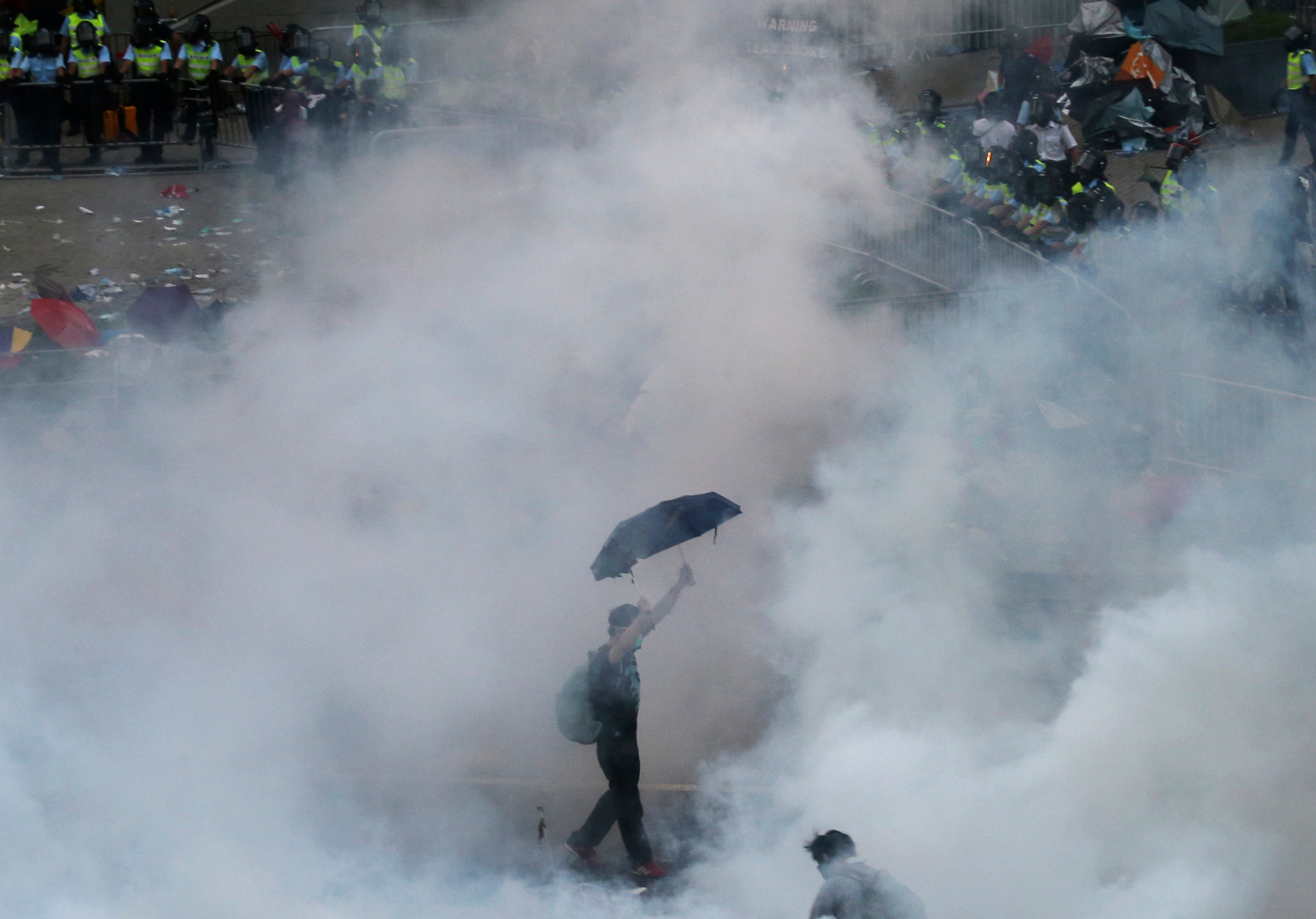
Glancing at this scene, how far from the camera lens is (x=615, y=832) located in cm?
519

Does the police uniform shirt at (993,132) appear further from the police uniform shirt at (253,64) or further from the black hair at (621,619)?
the black hair at (621,619)

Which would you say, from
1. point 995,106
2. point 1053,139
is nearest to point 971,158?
point 1053,139

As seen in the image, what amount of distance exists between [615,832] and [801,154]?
418 centimetres

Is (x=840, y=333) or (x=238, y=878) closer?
(x=238, y=878)

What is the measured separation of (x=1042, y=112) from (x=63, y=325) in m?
6.67

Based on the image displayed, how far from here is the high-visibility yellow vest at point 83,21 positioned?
1180 cm

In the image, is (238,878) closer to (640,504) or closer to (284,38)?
(640,504)

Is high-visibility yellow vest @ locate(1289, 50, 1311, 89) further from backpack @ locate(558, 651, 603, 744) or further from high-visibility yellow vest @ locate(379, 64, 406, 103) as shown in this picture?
backpack @ locate(558, 651, 603, 744)

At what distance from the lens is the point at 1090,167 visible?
959 centimetres

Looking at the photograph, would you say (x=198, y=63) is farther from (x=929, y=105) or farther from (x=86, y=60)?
(x=929, y=105)

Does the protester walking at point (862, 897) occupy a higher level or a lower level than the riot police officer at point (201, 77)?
lower

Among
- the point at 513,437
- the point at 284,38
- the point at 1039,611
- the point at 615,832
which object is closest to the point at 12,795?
the point at 615,832

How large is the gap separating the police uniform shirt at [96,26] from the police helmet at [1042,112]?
7.45m

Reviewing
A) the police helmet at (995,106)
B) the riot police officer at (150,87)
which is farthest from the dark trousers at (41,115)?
the police helmet at (995,106)
